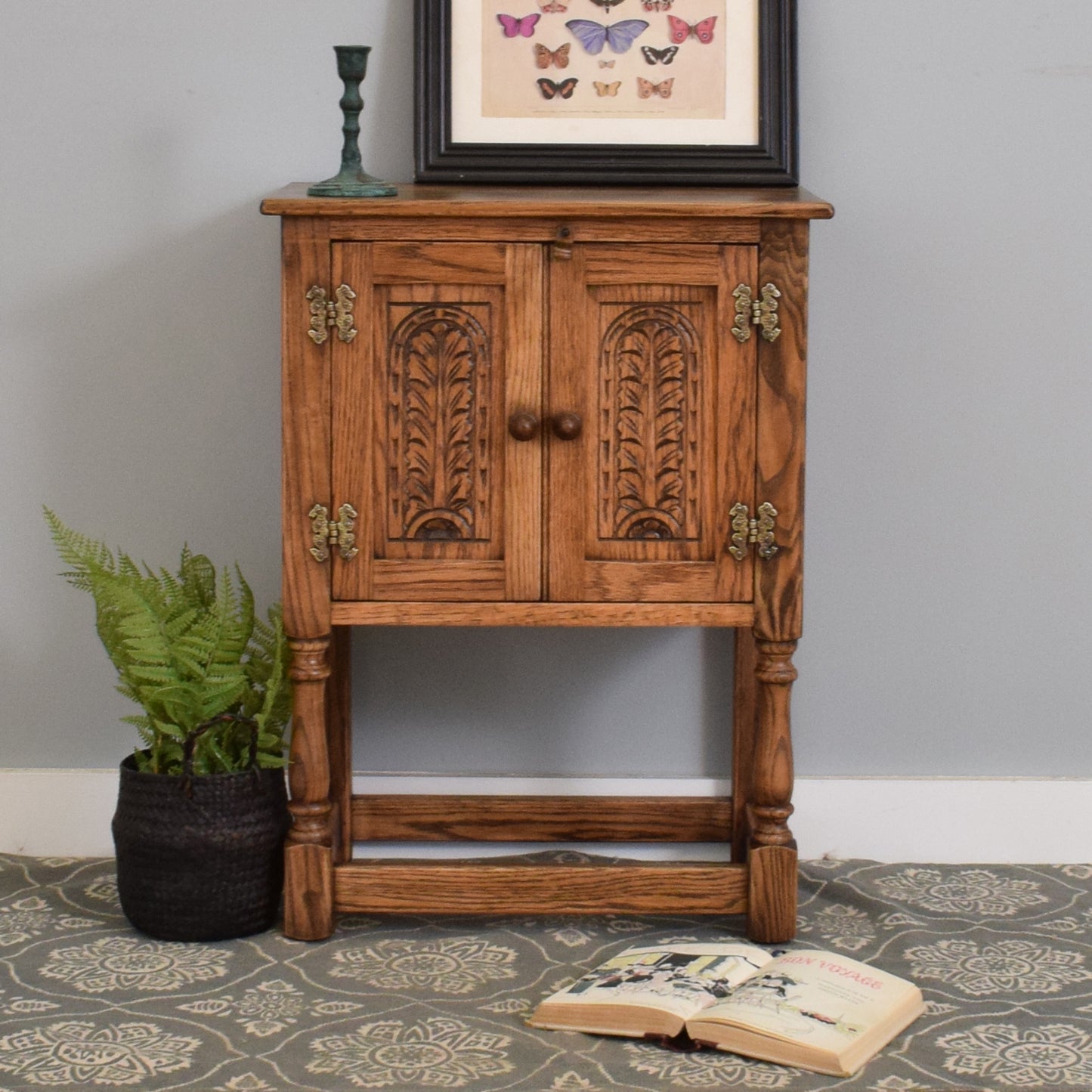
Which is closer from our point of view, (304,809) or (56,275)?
(304,809)

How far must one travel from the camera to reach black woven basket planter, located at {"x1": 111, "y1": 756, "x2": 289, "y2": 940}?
2025 mm

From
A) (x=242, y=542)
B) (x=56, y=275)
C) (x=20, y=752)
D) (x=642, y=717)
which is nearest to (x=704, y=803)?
(x=642, y=717)

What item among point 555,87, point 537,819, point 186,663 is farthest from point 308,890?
point 555,87

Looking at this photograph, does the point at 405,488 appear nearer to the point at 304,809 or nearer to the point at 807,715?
the point at 304,809

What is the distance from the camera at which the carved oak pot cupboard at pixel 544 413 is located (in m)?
1.92

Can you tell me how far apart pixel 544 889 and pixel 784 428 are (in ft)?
2.40

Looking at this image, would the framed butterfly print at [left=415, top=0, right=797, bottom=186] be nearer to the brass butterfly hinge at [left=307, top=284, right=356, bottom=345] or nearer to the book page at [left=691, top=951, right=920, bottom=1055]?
the brass butterfly hinge at [left=307, top=284, right=356, bottom=345]

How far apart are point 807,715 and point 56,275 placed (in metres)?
1.46

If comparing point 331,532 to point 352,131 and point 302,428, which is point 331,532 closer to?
point 302,428

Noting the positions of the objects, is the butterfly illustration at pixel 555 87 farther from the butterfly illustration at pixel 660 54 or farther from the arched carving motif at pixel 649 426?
the arched carving motif at pixel 649 426

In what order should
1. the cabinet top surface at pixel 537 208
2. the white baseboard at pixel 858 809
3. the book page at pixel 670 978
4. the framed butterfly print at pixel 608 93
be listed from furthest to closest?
1. the white baseboard at pixel 858 809
2. the framed butterfly print at pixel 608 93
3. the cabinet top surface at pixel 537 208
4. the book page at pixel 670 978

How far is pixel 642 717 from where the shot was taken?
2.45 metres

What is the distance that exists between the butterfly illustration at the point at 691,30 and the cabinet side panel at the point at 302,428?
0.76 meters

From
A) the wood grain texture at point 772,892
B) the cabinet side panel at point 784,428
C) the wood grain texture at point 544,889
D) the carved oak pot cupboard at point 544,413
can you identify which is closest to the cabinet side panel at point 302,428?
the carved oak pot cupboard at point 544,413
